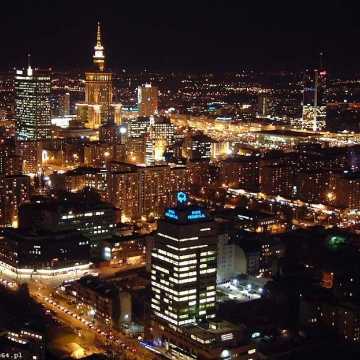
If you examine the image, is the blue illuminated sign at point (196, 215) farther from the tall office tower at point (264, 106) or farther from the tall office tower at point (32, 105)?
the tall office tower at point (264, 106)

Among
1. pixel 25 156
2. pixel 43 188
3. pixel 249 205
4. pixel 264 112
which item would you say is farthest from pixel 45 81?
pixel 264 112

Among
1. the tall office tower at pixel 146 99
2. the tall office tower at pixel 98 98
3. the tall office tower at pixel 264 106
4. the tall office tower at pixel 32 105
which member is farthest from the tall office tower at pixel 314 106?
the tall office tower at pixel 32 105

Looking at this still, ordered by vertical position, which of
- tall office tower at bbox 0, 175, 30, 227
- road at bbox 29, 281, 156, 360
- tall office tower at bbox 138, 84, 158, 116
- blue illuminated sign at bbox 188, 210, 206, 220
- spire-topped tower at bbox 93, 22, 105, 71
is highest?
spire-topped tower at bbox 93, 22, 105, 71

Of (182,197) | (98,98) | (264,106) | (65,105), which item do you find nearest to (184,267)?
(182,197)

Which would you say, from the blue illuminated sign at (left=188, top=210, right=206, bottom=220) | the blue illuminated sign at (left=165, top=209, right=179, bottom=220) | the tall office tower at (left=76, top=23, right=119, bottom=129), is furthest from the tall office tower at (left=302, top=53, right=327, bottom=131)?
the blue illuminated sign at (left=165, top=209, right=179, bottom=220)

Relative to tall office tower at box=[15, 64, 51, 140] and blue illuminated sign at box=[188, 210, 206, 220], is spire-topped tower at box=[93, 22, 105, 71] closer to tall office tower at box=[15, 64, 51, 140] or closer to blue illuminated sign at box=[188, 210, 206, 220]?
tall office tower at box=[15, 64, 51, 140]
